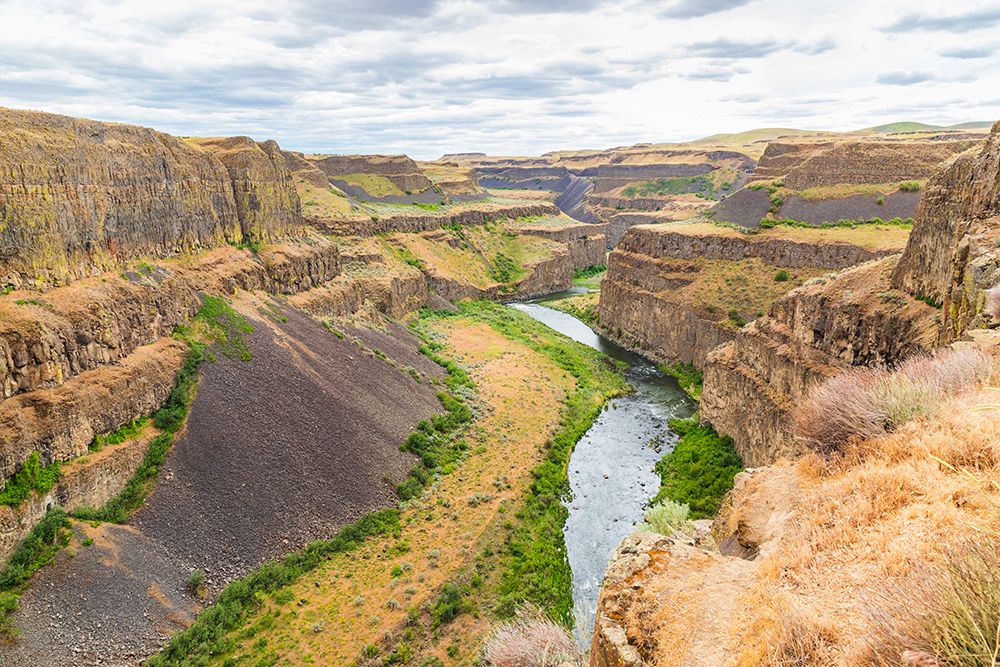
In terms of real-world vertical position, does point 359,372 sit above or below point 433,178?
below

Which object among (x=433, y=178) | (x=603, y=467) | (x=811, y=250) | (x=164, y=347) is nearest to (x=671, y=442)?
(x=603, y=467)

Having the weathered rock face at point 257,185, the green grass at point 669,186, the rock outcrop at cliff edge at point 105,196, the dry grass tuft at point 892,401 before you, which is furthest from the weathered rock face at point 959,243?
the green grass at point 669,186

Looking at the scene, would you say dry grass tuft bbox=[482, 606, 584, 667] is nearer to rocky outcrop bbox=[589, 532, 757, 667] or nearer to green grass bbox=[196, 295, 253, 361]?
rocky outcrop bbox=[589, 532, 757, 667]

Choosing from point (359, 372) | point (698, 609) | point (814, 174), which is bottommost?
point (359, 372)

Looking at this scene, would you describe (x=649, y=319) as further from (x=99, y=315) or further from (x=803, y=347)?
(x=99, y=315)

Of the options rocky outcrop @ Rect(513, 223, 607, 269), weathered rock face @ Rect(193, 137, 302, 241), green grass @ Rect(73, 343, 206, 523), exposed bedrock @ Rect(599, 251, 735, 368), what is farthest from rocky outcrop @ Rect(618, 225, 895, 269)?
green grass @ Rect(73, 343, 206, 523)

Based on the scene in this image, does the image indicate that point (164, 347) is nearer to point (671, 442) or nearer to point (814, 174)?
point (671, 442)
